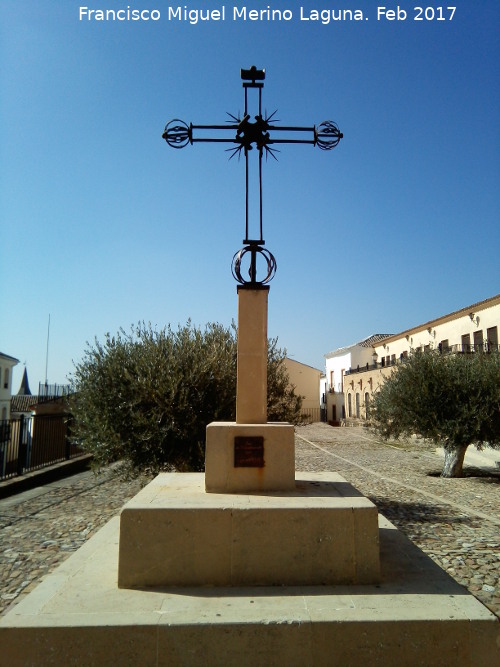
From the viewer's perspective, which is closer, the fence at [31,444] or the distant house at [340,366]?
the fence at [31,444]

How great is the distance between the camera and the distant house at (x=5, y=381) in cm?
3941

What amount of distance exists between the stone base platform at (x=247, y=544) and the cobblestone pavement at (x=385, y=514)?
62.0 inches

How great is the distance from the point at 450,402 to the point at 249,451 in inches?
388

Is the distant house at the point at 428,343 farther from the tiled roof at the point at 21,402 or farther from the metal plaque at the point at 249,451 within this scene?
the tiled roof at the point at 21,402

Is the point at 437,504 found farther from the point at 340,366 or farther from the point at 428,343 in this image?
the point at 340,366

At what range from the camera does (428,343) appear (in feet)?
115

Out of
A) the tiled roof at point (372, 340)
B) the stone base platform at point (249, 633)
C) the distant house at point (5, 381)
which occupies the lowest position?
the stone base platform at point (249, 633)

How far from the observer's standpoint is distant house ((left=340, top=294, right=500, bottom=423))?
28062mm

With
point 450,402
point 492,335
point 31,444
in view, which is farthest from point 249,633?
point 492,335

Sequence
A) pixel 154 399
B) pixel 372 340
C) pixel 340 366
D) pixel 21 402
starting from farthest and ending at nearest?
pixel 340 366 → pixel 372 340 → pixel 21 402 → pixel 154 399

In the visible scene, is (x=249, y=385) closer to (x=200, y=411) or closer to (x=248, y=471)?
(x=248, y=471)

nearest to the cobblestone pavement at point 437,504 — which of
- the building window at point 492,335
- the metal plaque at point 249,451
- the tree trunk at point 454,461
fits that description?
the tree trunk at point 454,461

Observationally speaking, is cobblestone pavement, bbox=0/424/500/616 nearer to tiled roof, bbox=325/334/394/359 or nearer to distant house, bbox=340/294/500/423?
distant house, bbox=340/294/500/423

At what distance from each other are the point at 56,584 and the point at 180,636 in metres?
1.35
